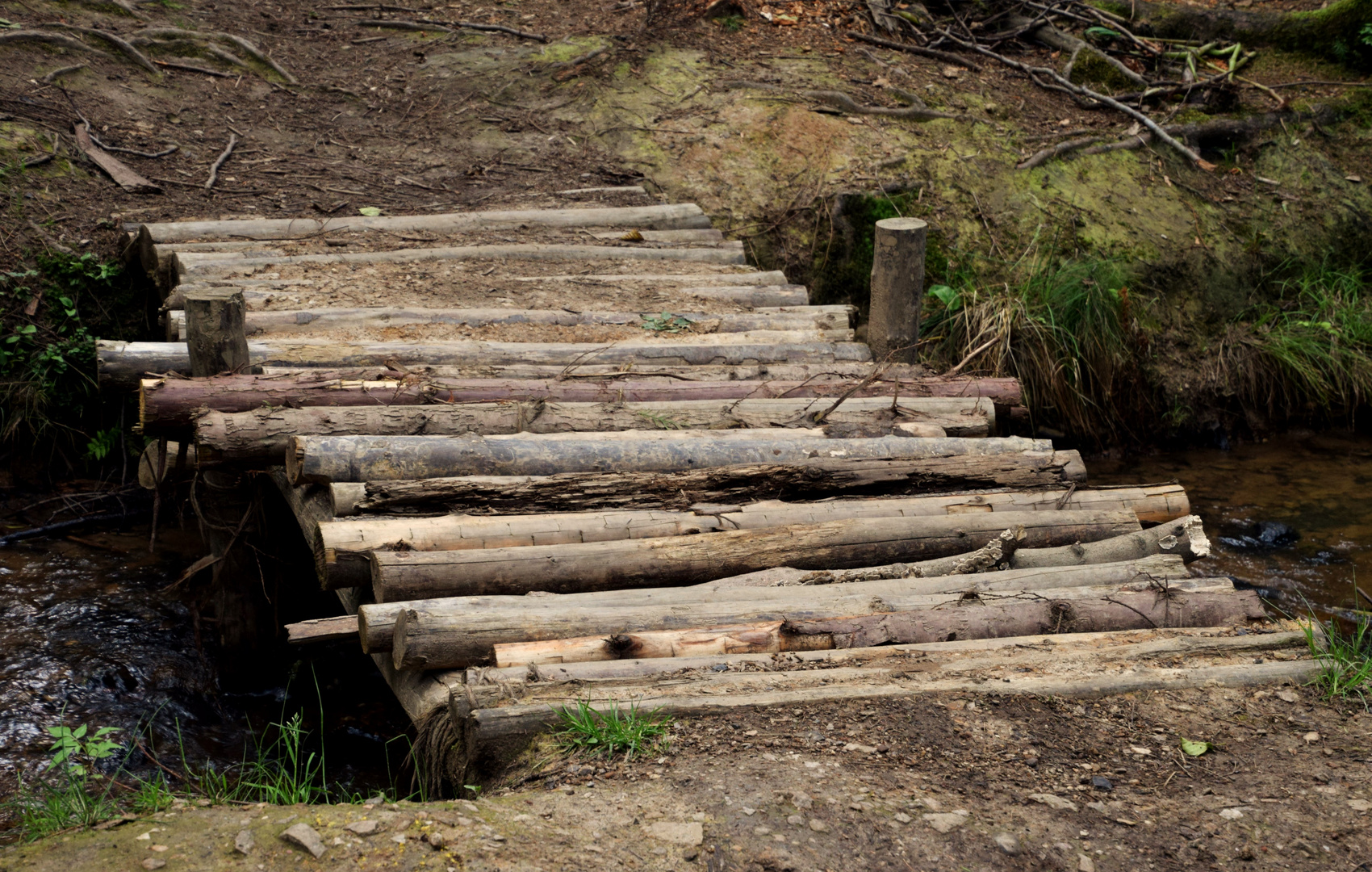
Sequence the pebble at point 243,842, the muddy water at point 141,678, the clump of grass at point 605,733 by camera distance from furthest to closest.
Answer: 1. the muddy water at point 141,678
2. the clump of grass at point 605,733
3. the pebble at point 243,842

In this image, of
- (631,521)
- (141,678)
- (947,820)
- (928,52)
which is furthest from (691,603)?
(928,52)

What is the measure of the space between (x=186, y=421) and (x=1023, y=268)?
599 cm

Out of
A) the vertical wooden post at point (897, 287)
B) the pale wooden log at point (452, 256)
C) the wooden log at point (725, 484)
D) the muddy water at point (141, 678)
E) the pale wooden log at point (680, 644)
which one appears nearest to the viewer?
the pale wooden log at point (680, 644)

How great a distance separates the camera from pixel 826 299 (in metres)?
8.30

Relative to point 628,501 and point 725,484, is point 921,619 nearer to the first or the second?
point 725,484

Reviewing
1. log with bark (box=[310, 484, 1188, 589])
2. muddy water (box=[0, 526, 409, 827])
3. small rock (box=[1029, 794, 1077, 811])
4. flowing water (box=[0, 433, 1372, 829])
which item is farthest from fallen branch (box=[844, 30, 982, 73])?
small rock (box=[1029, 794, 1077, 811])

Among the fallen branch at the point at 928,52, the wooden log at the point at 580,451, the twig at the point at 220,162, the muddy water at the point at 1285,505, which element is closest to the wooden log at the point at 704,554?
the wooden log at the point at 580,451

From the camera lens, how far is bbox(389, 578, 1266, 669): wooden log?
331cm

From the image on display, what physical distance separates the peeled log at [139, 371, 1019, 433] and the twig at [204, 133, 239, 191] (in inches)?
123

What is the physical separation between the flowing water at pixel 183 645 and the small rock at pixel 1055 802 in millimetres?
2438

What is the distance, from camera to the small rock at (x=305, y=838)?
7.92 feet

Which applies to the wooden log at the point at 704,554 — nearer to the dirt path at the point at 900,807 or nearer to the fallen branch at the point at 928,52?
the dirt path at the point at 900,807

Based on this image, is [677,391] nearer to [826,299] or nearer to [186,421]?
[186,421]

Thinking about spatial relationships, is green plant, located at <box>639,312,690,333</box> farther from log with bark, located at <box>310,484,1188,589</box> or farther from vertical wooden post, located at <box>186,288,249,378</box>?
vertical wooden post, located at <box>186,288,249,378</box>
